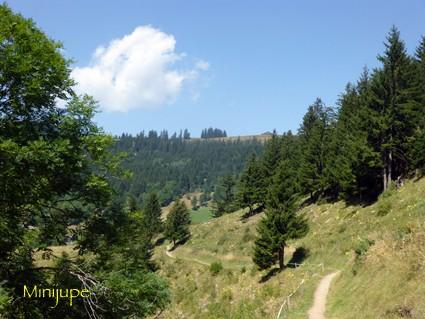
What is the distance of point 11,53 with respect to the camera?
9008mm

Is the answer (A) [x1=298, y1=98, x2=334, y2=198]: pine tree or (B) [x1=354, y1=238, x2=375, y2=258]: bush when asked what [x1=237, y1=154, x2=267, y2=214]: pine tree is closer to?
(A) [x1=298, y1=98, x2=334, y2=198]: pine tree

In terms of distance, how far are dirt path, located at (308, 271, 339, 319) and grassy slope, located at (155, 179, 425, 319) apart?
422 mm

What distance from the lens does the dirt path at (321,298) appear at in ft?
62.3

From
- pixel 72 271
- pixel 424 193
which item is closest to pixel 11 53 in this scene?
pixel 72 271

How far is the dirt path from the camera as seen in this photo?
62.3 feet

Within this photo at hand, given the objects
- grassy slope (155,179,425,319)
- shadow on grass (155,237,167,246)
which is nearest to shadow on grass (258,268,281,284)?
grassy slope (155,179,425,319)

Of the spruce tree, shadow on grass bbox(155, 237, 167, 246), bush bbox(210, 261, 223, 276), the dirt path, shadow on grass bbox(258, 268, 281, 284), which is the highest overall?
Answer: the spruce tree

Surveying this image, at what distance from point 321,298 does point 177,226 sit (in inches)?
2087

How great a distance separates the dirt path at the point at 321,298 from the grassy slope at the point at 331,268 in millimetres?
422

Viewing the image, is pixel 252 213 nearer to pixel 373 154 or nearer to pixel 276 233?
pixel 373 154

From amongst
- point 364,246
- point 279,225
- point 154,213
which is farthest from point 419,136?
point 154,213

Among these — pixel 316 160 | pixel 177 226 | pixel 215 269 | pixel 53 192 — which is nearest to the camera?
pixel 53 192

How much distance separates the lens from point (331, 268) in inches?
1215

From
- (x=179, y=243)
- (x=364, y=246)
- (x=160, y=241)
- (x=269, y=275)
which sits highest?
(x=364, y=246)
